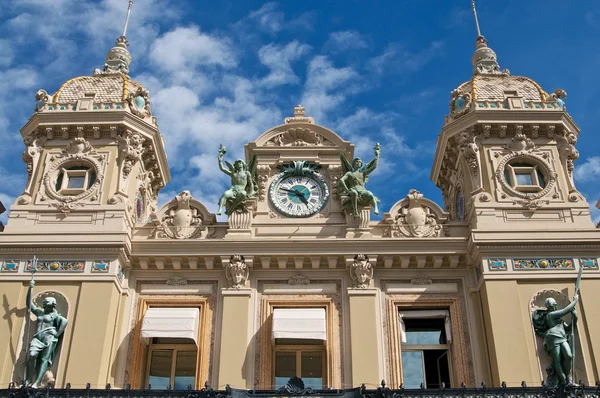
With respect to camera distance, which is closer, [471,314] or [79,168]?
[471,314]

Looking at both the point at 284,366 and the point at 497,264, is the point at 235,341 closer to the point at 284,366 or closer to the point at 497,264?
the point at 284,366

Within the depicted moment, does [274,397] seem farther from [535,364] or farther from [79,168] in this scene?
[79,168]

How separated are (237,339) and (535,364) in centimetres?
800

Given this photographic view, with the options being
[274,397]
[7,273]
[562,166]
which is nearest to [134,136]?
[7,273]

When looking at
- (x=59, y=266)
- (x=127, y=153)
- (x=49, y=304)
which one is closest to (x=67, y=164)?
(x=127, y=153)

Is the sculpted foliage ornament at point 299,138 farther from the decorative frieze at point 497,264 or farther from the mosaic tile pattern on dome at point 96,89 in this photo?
the decorative frieze at point 497,264

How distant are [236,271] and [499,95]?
10897 millimetres

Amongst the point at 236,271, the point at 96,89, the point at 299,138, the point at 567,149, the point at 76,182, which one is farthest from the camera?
the point at 96,89

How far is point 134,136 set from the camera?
24.8 m

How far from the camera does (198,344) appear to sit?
2144 cm

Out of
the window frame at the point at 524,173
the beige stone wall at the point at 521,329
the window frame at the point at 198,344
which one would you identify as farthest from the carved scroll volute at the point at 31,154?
the window frame at the point at 524,173

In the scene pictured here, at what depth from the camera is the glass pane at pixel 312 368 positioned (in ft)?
70.0

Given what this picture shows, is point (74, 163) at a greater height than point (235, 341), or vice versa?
point (74, 163)

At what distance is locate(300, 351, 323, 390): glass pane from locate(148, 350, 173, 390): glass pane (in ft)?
12.3
